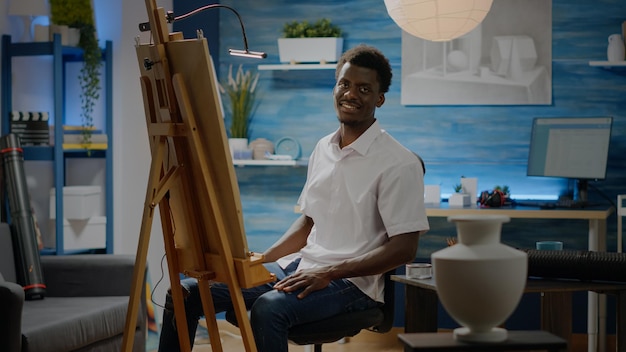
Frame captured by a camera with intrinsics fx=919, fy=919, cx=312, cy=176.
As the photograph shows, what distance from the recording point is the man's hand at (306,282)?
115 inches

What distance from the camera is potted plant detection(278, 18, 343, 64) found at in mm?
5355

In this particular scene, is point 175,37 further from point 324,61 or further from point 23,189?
point 324,61

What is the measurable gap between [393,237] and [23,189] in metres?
2.11

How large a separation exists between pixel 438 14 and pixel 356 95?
3.38 ft

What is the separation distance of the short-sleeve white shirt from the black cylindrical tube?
1.54 meters

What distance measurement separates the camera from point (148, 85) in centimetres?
283

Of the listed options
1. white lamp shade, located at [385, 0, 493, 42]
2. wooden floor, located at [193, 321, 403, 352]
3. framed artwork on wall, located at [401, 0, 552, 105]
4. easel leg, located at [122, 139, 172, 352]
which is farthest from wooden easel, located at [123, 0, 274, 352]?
framed artwork on wall, located at [401, 0, 552, 105]

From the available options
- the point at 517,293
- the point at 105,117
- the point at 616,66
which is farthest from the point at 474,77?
the point at 517,293

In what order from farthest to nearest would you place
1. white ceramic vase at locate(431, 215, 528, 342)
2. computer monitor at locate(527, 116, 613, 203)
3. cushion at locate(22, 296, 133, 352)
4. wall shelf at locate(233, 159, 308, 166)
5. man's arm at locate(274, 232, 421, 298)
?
wall shelf at locate(233, 159, 308, 166) → computer monitor at locate(527, 116, 613, 203) → cushion at locate(22, 296, 133, 352) → man's arm at locate(274, 232, 421, 298) → white ceramic vase at locate(431, 215, 528, 342)

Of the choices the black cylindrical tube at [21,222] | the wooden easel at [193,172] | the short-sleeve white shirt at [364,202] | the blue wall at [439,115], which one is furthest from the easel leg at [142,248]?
the blue wall at [439,115]

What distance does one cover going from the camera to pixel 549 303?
3021 millimetres

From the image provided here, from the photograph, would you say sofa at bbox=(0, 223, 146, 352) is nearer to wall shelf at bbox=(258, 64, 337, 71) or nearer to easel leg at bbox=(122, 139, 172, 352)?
easel leg at bbox=(122, 139, 172, 352)

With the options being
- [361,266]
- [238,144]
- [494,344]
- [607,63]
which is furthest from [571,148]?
[494,344]

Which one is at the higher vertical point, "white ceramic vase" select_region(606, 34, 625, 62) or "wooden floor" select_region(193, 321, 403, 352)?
"white ceramic vase" select_region(606, 34, 625, 62)
